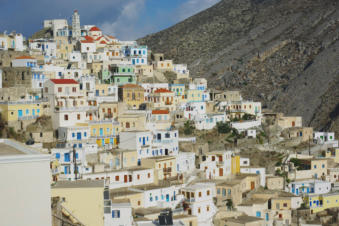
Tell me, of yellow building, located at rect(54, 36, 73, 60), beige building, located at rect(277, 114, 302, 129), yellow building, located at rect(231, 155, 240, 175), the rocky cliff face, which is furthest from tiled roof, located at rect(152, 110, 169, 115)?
the rocky cliff face

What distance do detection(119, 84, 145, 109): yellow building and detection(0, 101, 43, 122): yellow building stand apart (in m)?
10.5

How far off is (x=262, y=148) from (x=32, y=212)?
45.8 metres

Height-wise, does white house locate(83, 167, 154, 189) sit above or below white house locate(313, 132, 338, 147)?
below

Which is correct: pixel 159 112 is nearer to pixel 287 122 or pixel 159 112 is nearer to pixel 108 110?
pixel 108 110

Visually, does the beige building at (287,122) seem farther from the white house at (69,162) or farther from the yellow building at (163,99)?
the white house at (69,162)

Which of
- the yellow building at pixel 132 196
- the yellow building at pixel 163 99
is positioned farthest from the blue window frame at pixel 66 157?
the yellow building at pixel 163 99

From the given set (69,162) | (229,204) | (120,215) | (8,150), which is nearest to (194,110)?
(229,204)

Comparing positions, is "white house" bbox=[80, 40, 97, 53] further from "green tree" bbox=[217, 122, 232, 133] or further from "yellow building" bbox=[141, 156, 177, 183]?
"yellow building" bbox=[141, 156, 177, 183]

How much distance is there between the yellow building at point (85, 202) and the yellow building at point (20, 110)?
28.0 metres

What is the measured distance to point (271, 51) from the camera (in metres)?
104

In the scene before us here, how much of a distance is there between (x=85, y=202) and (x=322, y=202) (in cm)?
3587

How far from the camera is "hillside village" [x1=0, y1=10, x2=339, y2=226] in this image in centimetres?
3788

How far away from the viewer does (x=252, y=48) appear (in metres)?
108

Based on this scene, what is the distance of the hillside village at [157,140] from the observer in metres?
37.9
